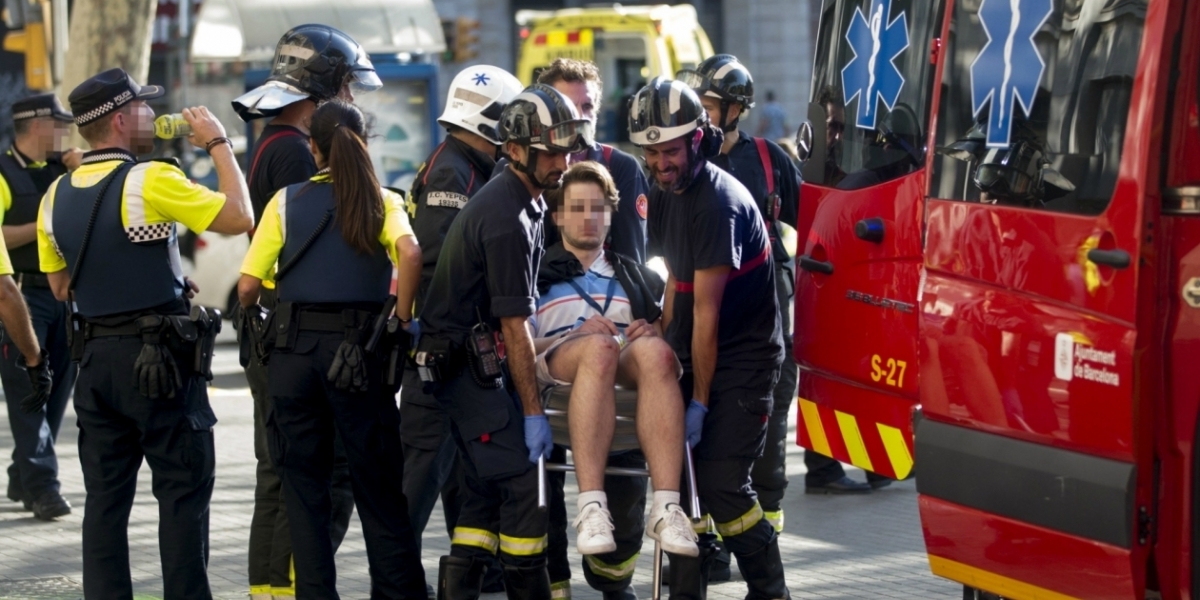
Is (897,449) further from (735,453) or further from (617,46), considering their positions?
(617,46)

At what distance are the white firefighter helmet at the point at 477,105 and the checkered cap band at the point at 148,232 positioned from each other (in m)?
1.18

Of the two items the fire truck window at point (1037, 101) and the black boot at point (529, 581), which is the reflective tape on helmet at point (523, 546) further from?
the fire truck window at point (1037, 101)

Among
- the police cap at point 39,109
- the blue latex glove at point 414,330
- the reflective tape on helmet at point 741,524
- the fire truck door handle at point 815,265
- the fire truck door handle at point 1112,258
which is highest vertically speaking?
the fire truck door handle at point 1112,258

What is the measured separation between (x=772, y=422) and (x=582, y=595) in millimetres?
1173

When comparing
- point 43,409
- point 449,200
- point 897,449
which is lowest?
point 43,409

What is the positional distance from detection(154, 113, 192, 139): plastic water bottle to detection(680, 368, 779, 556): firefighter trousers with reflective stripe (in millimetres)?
2114

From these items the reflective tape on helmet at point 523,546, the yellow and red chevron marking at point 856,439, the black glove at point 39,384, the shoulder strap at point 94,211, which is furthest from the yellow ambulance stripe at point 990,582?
the black glove at point 39,384

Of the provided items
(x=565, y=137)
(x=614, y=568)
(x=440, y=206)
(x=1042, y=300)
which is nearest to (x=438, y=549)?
(x=614, y=568)

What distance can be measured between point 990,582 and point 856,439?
1122 millimetres

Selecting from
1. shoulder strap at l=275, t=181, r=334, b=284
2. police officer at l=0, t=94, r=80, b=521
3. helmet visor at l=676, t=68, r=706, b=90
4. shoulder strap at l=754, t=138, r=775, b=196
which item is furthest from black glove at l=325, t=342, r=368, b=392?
police officer at l=0, t=94, r=80, b=521

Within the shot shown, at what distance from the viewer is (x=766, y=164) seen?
284 inches

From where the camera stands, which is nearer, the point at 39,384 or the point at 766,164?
the point at 39,384

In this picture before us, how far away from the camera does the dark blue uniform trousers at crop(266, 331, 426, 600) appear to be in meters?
5.51

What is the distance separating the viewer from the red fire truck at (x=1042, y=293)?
4.07 m
